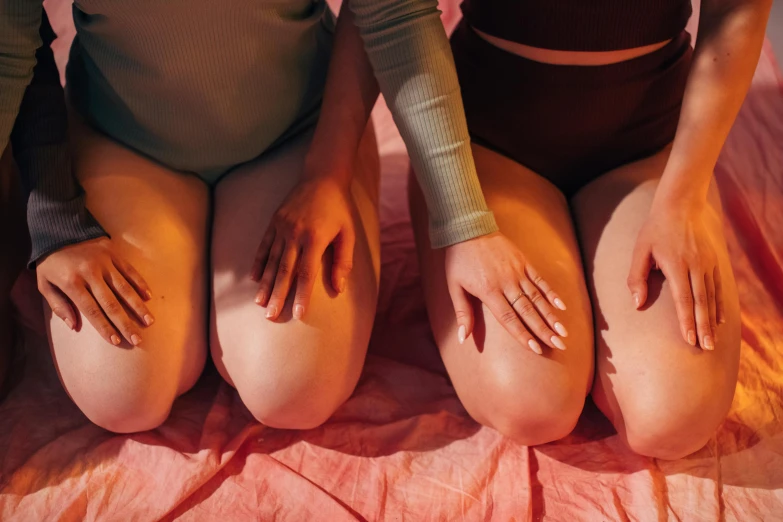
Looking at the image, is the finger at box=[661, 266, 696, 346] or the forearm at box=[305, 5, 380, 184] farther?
the forearm at box=[305, 5, 380, 184]

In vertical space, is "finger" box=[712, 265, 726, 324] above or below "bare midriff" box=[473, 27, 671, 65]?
below

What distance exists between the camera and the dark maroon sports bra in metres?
0.77

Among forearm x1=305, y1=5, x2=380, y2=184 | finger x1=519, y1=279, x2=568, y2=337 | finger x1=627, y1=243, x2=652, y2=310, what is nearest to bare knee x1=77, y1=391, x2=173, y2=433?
forearm x1=305, y1=5, x2=380, y2=184

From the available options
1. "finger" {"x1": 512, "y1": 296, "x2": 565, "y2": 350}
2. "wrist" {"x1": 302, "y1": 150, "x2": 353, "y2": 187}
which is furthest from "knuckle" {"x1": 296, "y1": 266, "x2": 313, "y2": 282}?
"finger" {"x1": 512, "y1": 296, "x2": 565, "y2": 350}

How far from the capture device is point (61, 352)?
0.76 meters

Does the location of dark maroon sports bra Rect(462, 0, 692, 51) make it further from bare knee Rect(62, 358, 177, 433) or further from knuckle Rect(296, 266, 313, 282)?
bare knee Rect(62, 358, 177, 433)

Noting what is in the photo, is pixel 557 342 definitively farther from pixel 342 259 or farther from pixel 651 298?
pixel 342 259

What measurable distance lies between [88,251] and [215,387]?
0.79 feet

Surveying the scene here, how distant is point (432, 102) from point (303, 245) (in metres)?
0.22

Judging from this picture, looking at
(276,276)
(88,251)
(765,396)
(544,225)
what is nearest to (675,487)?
(765,396)

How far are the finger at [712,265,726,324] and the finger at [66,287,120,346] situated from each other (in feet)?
2.11

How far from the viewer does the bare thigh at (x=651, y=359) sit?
0.72m

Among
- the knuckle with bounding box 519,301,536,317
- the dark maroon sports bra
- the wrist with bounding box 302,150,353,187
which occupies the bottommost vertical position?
the knuckle with bounding box 519,301,536,317

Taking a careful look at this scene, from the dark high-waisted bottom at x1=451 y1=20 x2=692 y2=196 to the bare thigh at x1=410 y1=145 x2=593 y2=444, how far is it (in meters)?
0.05
